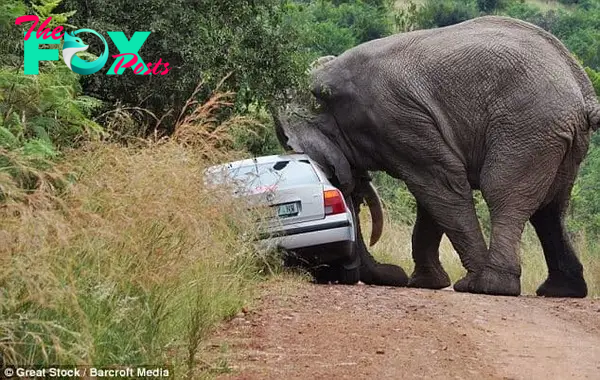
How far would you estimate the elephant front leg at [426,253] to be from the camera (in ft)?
62.5

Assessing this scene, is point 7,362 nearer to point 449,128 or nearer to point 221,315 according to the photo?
point 221,315

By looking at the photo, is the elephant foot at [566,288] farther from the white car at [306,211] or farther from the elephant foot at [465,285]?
the white car at [306,211]

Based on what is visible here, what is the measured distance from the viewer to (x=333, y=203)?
15.4 metres

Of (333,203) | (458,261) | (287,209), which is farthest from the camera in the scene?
(458,261)

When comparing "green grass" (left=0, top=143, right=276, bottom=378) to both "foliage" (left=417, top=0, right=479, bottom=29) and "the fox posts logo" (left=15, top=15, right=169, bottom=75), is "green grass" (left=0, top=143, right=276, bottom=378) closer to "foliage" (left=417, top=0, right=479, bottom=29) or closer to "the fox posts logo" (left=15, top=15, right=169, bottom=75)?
"the fox posts logo" (left=15, top=15, right=169, bottom=75)

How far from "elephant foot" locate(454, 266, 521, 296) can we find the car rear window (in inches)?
91.9

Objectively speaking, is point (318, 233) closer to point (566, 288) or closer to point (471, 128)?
point (471, 128)

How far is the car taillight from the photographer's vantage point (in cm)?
1531

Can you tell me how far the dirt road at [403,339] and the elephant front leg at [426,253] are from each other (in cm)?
545

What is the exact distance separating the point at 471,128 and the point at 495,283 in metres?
2.10

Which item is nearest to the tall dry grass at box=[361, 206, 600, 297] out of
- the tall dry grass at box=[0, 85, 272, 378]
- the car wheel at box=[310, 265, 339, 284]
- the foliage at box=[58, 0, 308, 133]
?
the car wheel at box=[310, 265, 339, 284]

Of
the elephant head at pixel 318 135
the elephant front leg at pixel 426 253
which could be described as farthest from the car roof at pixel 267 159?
the elephant front leg at pixel 426 253

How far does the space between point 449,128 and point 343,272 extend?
91.3 inches

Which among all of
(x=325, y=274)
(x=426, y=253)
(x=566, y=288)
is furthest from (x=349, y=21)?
(x=325, y=274)
